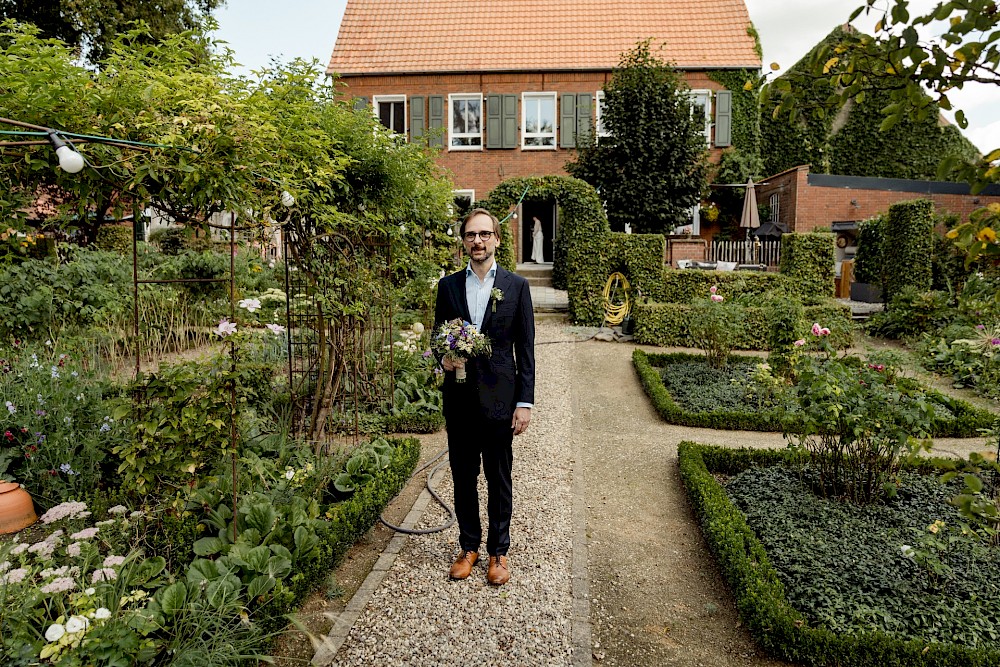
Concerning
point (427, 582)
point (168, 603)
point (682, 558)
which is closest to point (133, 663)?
point (168, 603)

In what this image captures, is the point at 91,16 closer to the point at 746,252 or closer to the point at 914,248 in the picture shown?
the point at 746,252

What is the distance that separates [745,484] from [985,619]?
6.42ft

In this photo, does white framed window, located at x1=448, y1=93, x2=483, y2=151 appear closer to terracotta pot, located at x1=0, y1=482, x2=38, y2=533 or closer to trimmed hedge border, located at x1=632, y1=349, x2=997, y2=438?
trimmed hedge border, located at x1=632, y1=349, x2=997, y2=438

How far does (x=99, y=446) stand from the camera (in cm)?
471

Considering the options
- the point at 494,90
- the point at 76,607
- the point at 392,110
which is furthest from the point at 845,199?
the point at 76,607

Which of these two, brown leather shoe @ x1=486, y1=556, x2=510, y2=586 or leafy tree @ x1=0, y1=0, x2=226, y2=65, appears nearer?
brown leather shoe @ x1=486, y1=556, x2=510, y2=586

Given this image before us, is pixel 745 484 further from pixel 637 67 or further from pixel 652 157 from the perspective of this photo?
pixel 637 67

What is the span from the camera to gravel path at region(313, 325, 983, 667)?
3.08m

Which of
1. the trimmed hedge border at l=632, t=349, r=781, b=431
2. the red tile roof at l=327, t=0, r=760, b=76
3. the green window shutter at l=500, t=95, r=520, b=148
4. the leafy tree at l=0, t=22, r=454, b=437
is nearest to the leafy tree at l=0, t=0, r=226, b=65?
the red tile roof at l=327, t=0, r=760, b=76

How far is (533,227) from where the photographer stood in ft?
73.5

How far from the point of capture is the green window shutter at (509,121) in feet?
67.0

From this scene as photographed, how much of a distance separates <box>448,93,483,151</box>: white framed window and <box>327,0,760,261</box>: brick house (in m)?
0.03

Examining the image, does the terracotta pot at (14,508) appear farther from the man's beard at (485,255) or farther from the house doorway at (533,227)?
the house doorway at (533,227)

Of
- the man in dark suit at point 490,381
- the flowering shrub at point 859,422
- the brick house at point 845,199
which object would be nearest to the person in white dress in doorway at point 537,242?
the brick house at point 845,199
